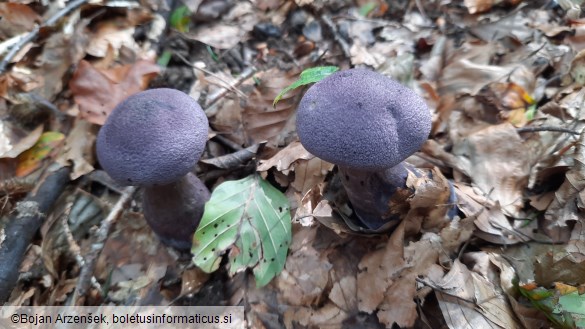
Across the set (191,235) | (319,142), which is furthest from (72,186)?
(319,142)

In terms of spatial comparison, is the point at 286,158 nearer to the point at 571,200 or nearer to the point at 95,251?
the point at 95,251

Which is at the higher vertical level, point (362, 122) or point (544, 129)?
point (362, 122)

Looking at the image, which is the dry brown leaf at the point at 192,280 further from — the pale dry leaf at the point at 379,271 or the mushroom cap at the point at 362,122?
the mushroom cap at the point at 362,122

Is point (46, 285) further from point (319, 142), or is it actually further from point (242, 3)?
point (242, 3)

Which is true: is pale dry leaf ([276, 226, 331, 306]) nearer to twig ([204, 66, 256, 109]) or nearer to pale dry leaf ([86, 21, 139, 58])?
twig ([204, 66, 256, 109])

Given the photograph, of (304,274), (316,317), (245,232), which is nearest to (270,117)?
(245,232)

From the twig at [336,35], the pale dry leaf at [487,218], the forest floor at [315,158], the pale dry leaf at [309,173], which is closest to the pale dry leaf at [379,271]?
the forest floor at [315,158]

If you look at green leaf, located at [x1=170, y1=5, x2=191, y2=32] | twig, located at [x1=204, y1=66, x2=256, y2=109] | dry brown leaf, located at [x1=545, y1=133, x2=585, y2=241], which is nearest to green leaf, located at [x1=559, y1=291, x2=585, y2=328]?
Result: dry brown leaf, located at [x1=545, y1=133, x2=585, y2=241]
